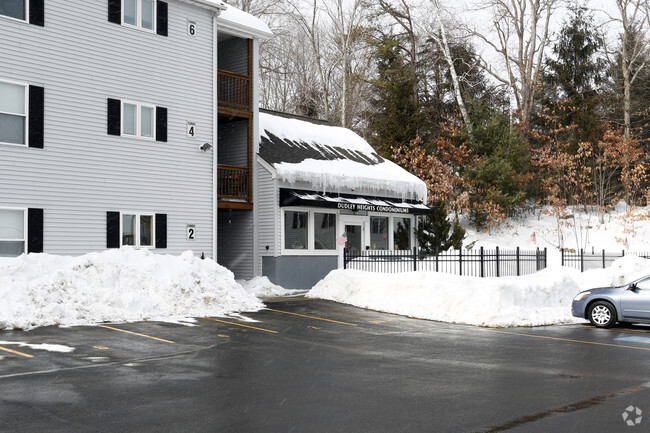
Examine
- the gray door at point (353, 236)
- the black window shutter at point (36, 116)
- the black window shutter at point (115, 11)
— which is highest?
the black window shutter at point (115, 11)

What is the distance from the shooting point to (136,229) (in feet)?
68.7

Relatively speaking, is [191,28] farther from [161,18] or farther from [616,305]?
[616,305]

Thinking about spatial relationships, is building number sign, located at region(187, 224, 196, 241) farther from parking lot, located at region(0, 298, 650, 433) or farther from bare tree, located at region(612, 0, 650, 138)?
bare tree, located at region(612, 0, 650, 138)

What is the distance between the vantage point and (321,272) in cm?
2547

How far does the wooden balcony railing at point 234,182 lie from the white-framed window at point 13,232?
7.45 m

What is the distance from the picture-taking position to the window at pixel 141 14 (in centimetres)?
2081

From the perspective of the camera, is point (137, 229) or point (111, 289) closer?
point (111, 289)

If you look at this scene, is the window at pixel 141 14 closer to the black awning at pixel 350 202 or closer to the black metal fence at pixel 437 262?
the black awning at pixel 350 202

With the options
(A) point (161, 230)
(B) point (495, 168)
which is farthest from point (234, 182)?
(B) point (495, 168)

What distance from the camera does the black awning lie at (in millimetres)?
24031

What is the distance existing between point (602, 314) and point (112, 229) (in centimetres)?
1387

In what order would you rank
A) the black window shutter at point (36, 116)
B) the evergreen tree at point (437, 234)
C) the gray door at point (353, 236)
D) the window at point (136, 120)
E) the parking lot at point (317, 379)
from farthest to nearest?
the evergreen tree at point (437, 234), the gray door at point (353, 236), the window at point (136, 120), the black window shutter at point (36, 116), the parking lot at point (317, 379)

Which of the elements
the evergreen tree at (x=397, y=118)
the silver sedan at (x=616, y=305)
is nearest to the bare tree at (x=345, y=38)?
the evergreen tree at (x=397, y=118)

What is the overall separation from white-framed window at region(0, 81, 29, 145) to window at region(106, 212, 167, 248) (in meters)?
3.39
